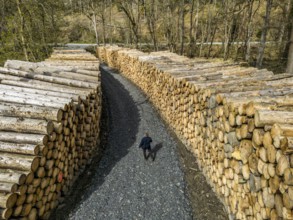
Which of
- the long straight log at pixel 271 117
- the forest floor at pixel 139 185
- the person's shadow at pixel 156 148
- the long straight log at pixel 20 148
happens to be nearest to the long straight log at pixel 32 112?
the long straight log at pixel 20 148

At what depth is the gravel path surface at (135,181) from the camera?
19.7 ft

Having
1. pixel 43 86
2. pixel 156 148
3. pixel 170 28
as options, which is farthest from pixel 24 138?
pixel 170 28

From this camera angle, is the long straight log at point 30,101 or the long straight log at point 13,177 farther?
the long straight log at point 30,101

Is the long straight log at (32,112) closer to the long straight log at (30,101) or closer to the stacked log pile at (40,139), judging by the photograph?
the stacked log pile at (40,139)

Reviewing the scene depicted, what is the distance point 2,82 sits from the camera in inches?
310

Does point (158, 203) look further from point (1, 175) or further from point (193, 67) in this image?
point (193, 67)

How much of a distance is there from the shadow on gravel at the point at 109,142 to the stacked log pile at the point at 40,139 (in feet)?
0.91

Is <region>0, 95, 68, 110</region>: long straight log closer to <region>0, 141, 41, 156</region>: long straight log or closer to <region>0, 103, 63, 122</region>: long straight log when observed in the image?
<region>0, 103, 63, 122</region>: long straight log

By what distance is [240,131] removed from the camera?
4.75 metres

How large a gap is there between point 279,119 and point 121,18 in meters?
56.7

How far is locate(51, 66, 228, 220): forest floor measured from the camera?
19.6ft

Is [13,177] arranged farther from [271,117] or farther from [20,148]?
[271,117]

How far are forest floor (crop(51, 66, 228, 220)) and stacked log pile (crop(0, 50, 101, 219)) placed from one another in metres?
0.63

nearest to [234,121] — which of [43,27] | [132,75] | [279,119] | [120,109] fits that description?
[279,119]
